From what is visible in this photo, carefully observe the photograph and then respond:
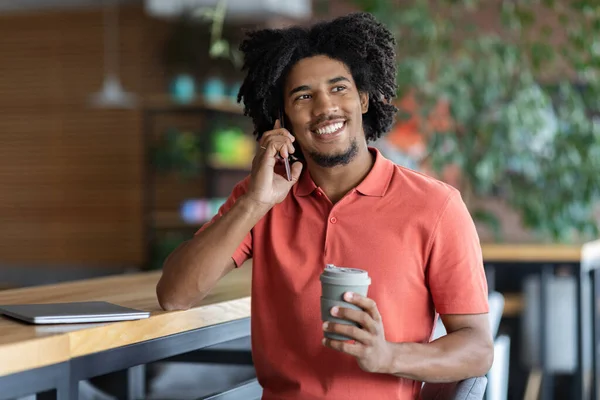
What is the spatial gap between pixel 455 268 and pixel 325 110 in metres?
0.43

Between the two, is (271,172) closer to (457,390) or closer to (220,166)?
(457,390)

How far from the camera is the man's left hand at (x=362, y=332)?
54.7 inches

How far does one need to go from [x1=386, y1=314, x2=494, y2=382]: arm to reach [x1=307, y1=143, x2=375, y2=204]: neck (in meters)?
0.37

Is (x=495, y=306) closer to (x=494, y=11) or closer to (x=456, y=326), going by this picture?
(x=456, y=326)

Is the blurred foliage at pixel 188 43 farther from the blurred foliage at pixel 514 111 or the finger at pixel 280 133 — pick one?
Answer: the finger at pixel 280 133

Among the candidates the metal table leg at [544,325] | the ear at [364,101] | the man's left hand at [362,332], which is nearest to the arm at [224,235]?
the ear at [364,101]

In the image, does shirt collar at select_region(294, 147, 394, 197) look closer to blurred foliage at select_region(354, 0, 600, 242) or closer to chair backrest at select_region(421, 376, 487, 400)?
chair backrest at select_region(421, 376, 487, 400)

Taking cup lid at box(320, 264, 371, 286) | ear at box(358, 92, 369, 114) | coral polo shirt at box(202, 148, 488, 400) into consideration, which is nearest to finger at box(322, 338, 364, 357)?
cup lid at box(320, 264, 371, 286)

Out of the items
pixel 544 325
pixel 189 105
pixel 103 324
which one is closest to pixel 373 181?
pixel 103 324

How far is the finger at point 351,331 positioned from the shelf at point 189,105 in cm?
577

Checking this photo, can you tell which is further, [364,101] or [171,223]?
[171,223]

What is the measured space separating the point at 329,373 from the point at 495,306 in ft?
3.47

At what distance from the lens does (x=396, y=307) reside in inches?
67.4

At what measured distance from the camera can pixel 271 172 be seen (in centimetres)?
181
